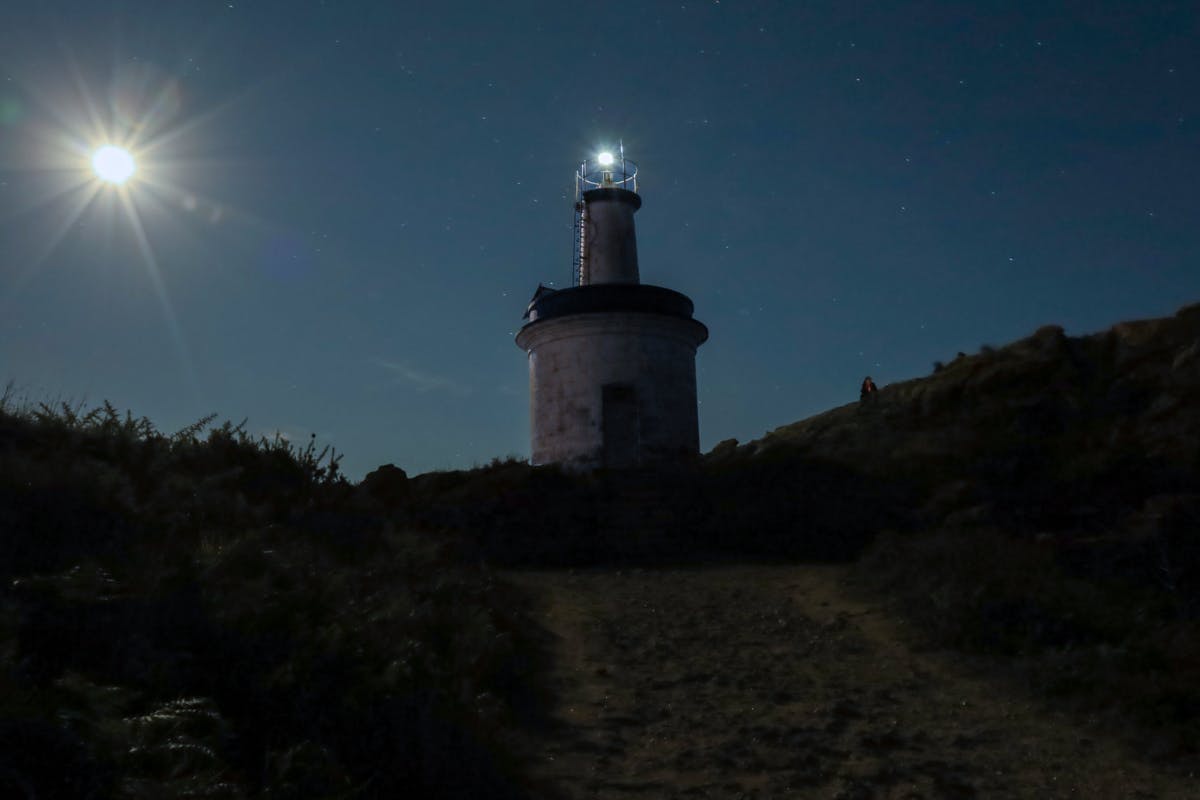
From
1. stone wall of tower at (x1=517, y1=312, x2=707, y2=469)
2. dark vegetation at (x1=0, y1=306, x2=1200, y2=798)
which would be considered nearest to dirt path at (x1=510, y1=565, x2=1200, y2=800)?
dark vegetation at (x1=0, y1=306, x2=1200, y2=798)

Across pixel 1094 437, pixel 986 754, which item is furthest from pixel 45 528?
pixel 1094 437

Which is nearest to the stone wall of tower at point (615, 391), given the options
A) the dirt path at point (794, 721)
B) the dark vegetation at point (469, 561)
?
the dark vegetation at point (469, 561)

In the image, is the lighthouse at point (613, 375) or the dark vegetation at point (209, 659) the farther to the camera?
the lighthouse at point (613, 375)

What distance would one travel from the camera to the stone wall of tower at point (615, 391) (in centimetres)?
2377

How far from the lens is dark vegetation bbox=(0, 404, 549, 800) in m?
4.00

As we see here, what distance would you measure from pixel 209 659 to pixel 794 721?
4406 millimetres

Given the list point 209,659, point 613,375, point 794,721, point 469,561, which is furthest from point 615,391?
point 209,659

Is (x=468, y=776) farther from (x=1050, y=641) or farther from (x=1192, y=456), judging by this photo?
(x=1192, y=456)

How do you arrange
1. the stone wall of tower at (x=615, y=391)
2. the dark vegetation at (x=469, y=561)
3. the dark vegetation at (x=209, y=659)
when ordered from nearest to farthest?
1. the dark vegetation at (x=209, y=659)
2. the dark vegetation at (x=469, y=561)
3. the stone wall of tower at (x=615, y=391)

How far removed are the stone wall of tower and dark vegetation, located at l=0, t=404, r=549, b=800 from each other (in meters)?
14.9

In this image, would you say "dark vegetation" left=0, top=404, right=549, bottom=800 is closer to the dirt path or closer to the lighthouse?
the dirt path

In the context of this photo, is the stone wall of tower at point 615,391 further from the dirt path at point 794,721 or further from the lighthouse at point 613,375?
the dirt path at point 794,721

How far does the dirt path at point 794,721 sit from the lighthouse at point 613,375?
12635mm

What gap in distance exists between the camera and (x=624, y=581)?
13719 millimetres
